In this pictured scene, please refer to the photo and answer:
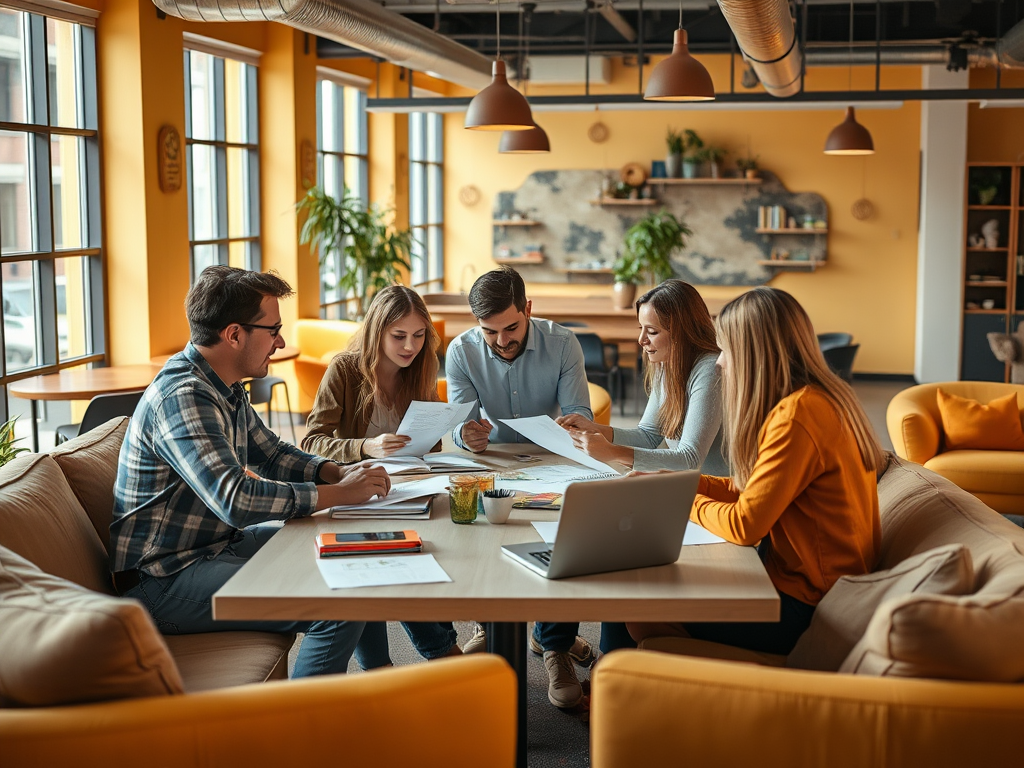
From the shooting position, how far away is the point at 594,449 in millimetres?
3191

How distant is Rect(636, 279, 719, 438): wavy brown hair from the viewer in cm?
353

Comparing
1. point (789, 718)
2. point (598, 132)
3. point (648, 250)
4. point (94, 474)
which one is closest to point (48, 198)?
point (94, 474)

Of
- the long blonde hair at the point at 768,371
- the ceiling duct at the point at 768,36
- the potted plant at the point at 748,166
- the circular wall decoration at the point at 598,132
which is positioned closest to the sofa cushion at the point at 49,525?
the long blonde hair at the point at 768,371

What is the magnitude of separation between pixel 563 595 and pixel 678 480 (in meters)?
0.34

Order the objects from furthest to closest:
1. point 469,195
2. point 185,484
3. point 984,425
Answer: point 469,195
point 984,425
point 185,484

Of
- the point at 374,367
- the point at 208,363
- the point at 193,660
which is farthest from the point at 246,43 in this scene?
the point at 193,660

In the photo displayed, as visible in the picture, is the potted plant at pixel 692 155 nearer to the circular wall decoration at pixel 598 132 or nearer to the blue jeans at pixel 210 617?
the circular wall decoration at pixel 598 132

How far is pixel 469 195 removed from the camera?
12.8 meters

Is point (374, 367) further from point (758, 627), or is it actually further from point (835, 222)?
point (835, 222)

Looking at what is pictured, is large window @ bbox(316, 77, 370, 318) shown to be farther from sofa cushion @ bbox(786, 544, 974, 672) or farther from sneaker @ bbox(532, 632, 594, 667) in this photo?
sofa cushion @ bbox(786, 544, 974, 672)

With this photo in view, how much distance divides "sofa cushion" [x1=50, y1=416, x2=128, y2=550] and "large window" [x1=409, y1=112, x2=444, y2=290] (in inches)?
342

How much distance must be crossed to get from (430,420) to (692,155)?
9312 millimetres

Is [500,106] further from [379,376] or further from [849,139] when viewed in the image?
[849,139]

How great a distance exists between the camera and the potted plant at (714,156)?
468 inches
